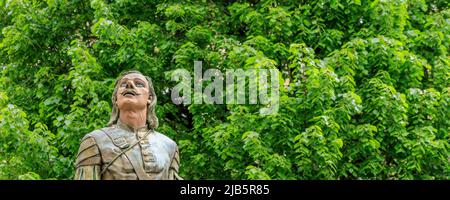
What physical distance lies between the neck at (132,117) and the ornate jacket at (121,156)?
5 centimetres

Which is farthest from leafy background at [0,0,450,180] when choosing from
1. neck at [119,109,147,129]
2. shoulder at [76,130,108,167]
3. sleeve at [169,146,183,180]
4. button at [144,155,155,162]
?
shoulder at [76,130,108,167]

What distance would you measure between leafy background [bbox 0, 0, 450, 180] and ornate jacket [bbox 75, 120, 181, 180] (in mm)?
5970

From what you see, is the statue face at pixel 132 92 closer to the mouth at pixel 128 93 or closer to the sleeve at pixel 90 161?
the mouth at pixel 128 93

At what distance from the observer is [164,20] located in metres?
27.1

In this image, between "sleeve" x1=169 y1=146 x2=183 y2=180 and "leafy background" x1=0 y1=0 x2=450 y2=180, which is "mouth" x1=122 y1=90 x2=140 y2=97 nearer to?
"sleeve" x1=169 y1=146 x2=183 y2=180

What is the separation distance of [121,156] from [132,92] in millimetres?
781

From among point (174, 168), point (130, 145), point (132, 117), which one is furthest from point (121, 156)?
point (174, 168)

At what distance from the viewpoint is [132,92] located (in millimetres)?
17219

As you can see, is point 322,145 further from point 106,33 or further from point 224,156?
point 106,33

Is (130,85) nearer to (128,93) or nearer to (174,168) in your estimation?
(128,93)

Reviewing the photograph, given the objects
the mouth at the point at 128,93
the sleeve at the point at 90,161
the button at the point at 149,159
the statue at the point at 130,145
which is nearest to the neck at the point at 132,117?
the statue at the point at 130,145

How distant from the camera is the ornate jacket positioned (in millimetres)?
16891

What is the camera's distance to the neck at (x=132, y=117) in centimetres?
1727
